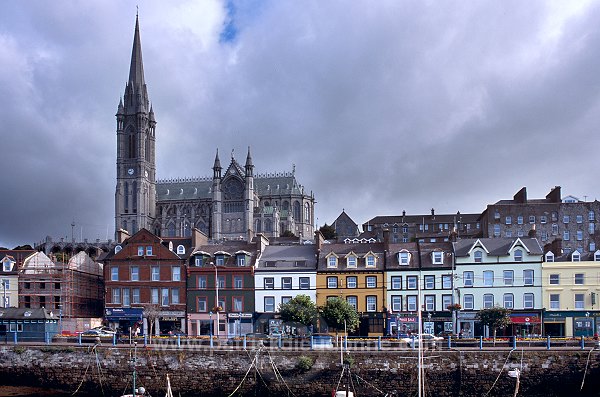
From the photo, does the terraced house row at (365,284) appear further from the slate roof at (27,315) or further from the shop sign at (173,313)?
the slate roof at (27,315)

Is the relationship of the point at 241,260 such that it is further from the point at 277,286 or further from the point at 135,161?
the point at 135,161

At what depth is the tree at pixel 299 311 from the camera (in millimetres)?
59562

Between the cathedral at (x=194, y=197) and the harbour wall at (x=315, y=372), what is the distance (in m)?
119

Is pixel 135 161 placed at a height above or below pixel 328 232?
above

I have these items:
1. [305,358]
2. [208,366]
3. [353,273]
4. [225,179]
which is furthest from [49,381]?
[225,179]

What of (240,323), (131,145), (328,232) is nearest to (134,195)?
(131,145)

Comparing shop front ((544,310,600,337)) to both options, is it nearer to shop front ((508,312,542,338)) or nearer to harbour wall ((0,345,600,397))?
shop front ((508,312,542,338))

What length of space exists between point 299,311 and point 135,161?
13994 centimetres

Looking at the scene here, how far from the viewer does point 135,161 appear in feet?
631

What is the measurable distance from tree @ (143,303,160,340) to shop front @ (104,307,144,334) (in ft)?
3.13

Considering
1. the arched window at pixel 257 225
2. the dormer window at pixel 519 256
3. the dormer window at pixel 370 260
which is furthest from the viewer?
the arched window at pixel 257 225

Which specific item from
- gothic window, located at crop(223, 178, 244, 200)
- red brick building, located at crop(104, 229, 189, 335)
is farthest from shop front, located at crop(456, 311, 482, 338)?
gothic window, located at crop(223, 178, 244, 200)

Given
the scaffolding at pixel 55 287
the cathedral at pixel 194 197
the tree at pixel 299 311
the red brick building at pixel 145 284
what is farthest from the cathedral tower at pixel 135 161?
the tree at pixel 299 311

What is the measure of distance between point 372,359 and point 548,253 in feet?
85.6
